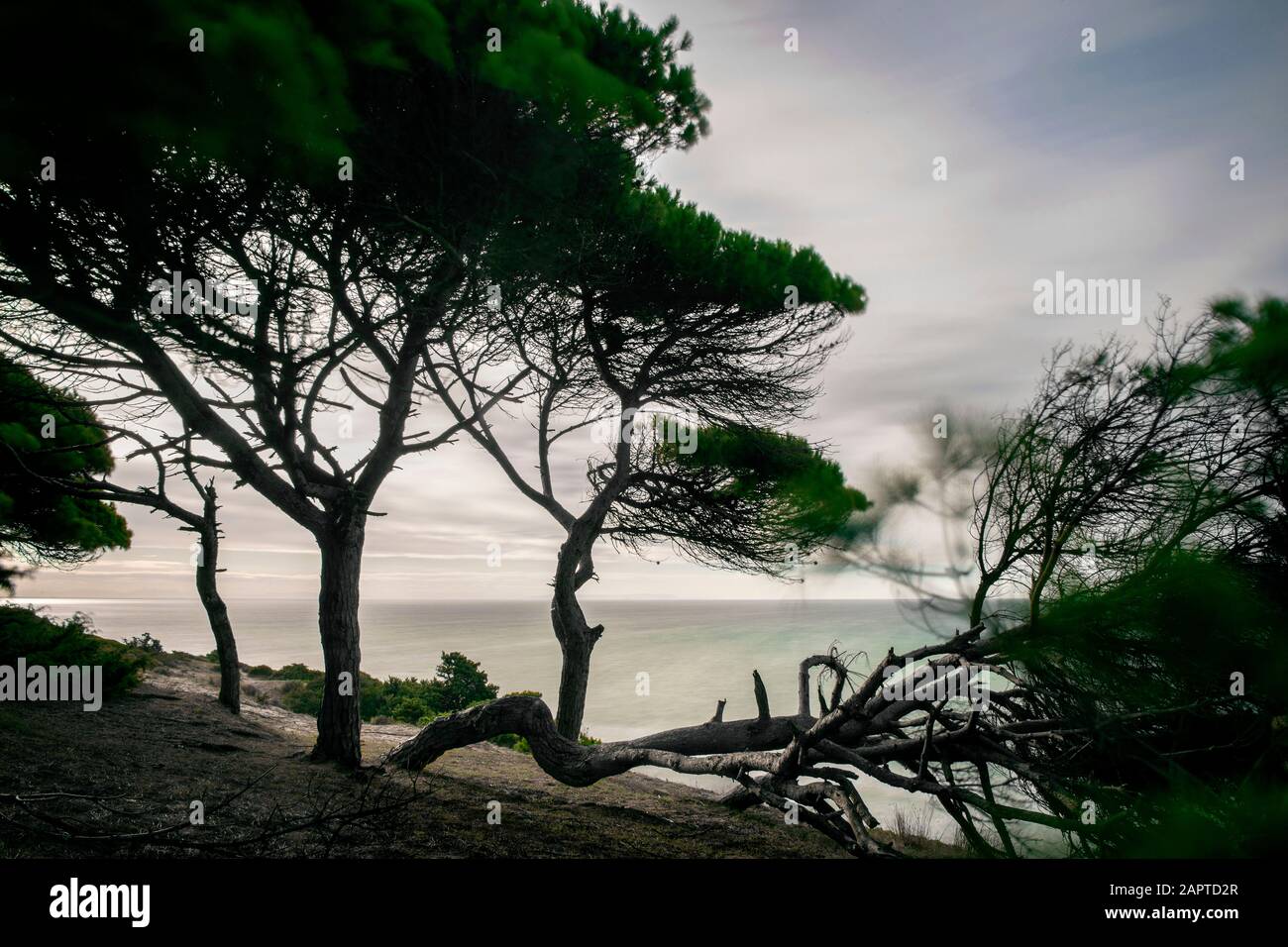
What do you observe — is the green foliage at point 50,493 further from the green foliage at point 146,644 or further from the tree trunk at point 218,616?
the green foliage at point 146,644

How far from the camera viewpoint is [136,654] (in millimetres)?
9750

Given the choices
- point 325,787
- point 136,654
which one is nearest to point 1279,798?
point 325,787

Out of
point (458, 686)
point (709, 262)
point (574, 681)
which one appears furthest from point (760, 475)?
point (458, 686)

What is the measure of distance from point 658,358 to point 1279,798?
20.7ft

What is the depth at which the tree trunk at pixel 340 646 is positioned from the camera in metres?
5.58

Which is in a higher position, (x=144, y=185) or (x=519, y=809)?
(x=144, y=185)

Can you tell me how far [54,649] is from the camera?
698 cm

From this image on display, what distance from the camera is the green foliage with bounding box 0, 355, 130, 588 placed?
628cm

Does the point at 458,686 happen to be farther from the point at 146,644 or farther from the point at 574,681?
the point at 146,644

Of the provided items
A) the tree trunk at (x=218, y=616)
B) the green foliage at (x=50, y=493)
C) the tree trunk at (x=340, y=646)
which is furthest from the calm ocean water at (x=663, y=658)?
the tree trunk at (x=218, y=616)

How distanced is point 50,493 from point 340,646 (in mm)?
5157
